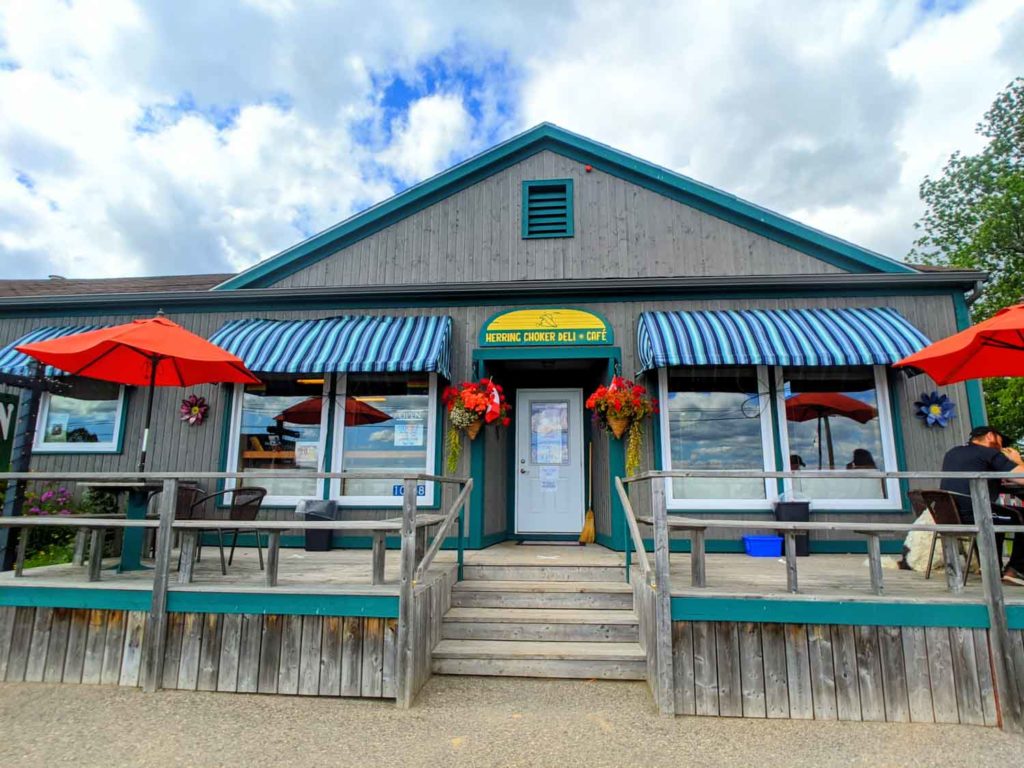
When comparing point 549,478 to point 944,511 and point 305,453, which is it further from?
point 944,511

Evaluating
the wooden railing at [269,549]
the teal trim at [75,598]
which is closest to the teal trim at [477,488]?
the wooden railing at [269,549]

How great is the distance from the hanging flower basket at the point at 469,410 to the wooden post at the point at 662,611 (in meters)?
3.05

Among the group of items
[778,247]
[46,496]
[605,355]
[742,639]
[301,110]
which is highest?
[301,110]

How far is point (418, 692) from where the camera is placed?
4.13 metres

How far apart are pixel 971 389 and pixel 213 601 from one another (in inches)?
341

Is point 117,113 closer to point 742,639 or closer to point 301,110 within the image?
point 301,110

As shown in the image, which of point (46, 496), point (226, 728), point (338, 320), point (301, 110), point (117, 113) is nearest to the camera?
point (226, 728)

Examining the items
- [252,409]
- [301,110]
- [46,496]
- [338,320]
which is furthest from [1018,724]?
[301,110]

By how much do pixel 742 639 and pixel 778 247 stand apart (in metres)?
5.58

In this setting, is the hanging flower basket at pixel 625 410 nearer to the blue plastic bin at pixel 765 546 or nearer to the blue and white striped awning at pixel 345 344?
the blue plastic bin at pixel 765 546

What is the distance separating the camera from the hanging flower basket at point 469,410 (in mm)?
6863

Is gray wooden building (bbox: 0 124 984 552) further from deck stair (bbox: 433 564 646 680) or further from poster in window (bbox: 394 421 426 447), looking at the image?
deck stair (bbox: 433 564 646 680)

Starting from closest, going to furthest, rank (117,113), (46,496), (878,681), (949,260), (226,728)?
(226,728), (878,681), (46,496), (117,113), (949,260)

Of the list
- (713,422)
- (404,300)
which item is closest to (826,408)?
(713,422)
